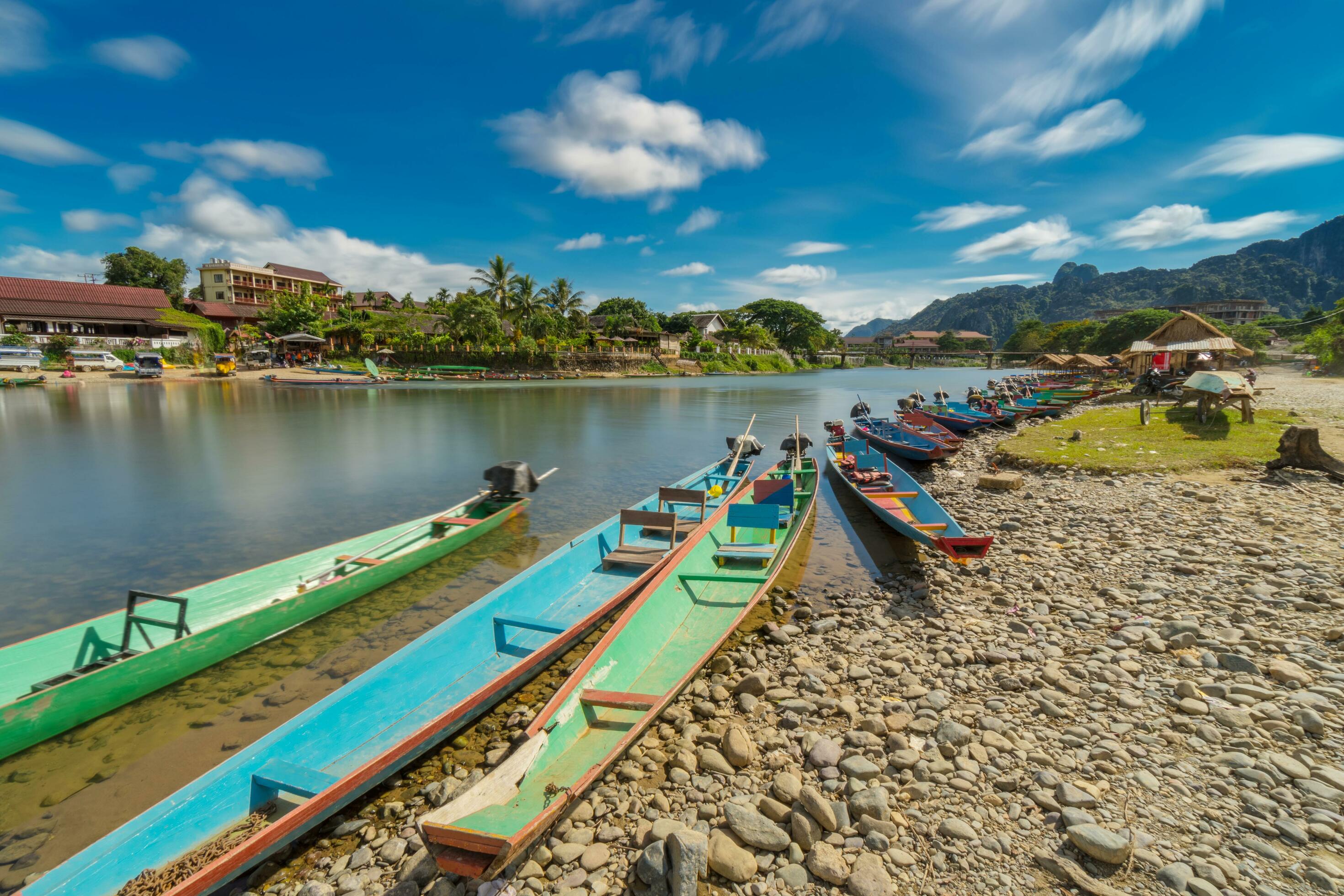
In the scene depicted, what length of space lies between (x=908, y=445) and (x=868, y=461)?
152 inches

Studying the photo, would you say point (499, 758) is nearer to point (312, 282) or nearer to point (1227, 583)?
point (1227, 583)

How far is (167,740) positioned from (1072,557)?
39.4ft

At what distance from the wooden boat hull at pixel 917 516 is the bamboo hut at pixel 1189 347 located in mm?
27752

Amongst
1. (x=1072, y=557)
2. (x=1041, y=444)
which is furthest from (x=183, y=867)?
(x=1041, y=444)

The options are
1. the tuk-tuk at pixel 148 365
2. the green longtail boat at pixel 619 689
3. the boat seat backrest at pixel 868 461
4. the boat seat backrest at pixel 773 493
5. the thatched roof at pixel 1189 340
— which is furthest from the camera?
the tuk-tuk at pixel 148 365

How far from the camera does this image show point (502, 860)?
287 centimetres

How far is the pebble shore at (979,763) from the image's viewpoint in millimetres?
3316

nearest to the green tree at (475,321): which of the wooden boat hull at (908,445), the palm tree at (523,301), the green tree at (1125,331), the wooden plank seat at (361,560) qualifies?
the palm tree at (523,301)

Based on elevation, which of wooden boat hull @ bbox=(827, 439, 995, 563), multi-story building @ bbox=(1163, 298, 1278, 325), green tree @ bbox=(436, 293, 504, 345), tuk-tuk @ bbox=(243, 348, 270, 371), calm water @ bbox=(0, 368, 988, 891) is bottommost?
calm water @ bbox=(0, 368, 988, 891)

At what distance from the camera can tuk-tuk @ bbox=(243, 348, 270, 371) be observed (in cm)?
6184

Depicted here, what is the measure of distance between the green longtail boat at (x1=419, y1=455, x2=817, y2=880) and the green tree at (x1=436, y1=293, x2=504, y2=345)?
61542mm

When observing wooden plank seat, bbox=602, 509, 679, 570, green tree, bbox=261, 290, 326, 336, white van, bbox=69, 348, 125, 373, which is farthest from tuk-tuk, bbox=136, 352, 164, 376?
wooden plank seat, bbox=602, 509, 679, 570

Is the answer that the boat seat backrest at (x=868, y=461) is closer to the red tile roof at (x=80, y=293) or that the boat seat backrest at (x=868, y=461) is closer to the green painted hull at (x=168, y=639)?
the green painted hull at (x=168, y=639)

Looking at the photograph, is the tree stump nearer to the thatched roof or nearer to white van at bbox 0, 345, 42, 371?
the thatched roof
